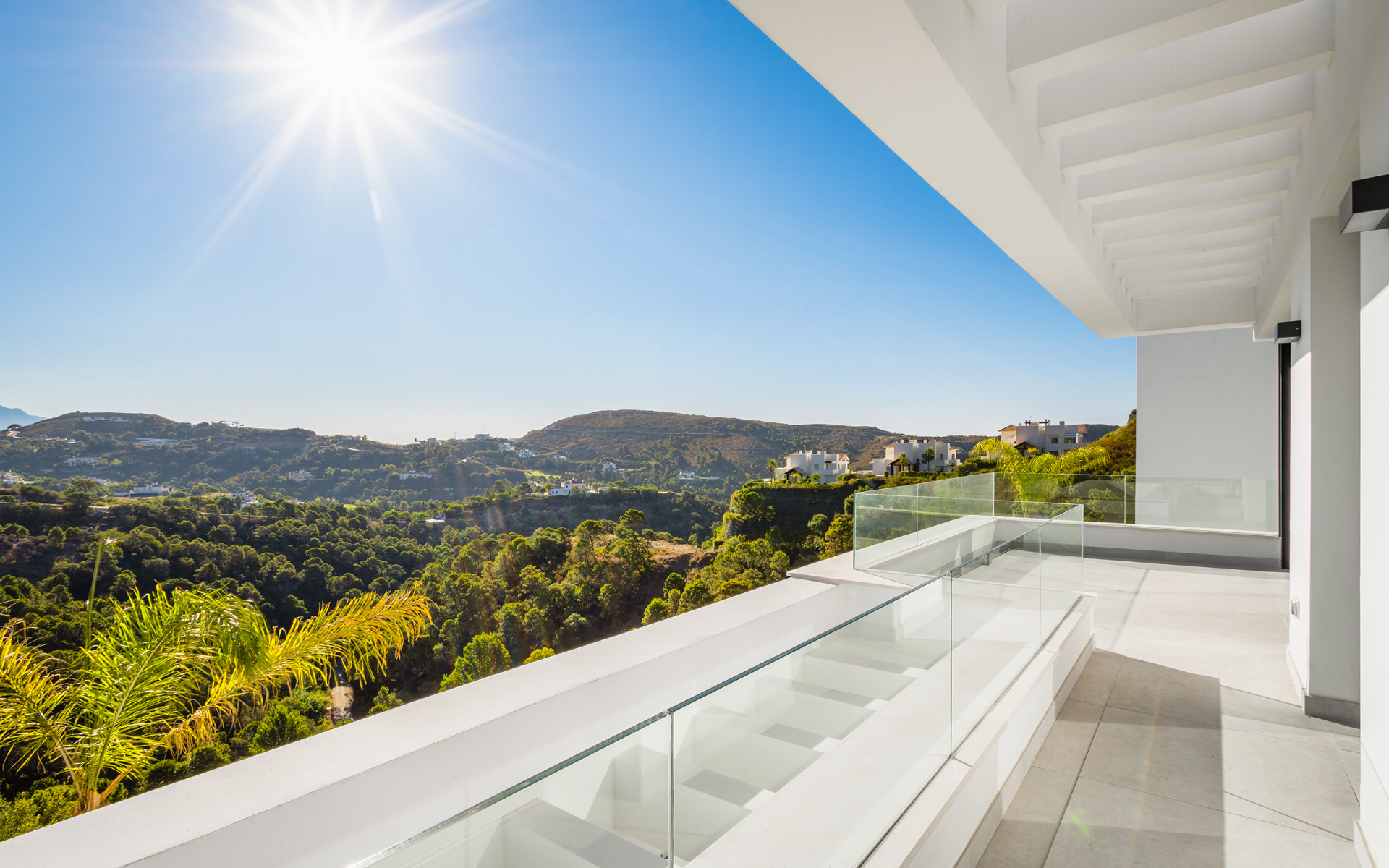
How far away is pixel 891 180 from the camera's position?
100 feet

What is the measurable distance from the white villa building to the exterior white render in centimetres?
1

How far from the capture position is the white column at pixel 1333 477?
329cm

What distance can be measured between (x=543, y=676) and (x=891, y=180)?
3163 centimetres

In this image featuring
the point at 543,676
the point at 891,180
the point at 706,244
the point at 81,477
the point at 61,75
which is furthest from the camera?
the point at 706,244

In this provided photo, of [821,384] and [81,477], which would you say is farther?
[821,384]

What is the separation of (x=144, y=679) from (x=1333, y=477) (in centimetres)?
685

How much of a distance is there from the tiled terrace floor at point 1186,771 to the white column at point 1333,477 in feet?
0.90

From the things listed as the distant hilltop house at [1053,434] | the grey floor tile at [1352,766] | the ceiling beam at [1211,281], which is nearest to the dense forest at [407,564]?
the grey floor tile at [1352,766]

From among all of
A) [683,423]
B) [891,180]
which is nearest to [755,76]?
[891,180]

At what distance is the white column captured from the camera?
10.8 ft

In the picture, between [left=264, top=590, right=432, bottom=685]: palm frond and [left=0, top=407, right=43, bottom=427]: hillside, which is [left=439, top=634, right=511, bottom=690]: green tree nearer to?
[left=264, top=590, right=432, bottom=685]: palm frond

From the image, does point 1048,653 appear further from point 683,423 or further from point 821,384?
point 821,384

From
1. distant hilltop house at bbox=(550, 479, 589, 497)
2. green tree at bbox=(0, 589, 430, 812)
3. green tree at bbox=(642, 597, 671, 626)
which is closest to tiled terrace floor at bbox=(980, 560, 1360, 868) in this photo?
green tree at bbox=(0, 589, 430, 812)

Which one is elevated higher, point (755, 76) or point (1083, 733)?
point (755, 76)
